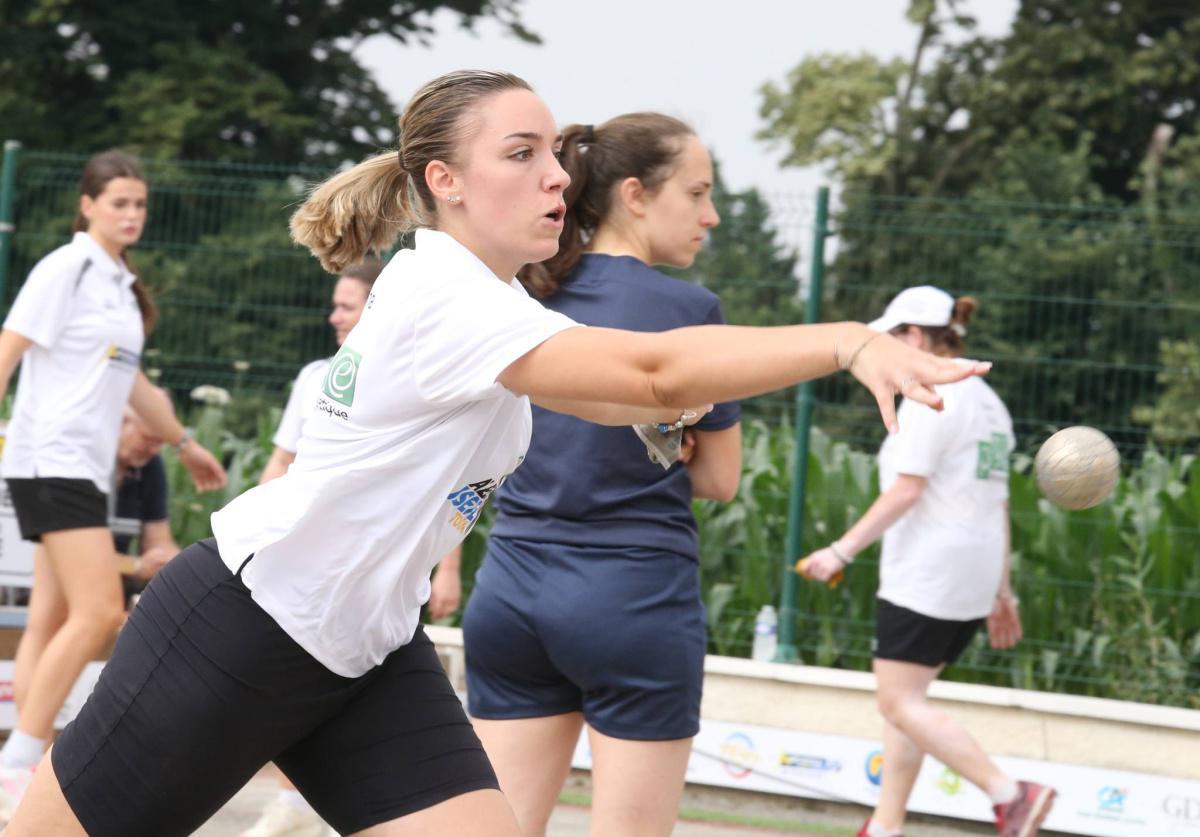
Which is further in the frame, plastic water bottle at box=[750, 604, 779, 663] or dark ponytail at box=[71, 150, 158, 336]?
plastic water bottle at box=[750, 604, 779, 663]

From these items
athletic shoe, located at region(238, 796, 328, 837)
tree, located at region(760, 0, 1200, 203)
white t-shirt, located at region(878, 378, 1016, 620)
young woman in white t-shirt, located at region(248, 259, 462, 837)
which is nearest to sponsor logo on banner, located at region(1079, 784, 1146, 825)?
white t-shirt, located at region(878, 378, 1016, 620)

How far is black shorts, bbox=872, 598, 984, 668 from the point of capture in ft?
18.8

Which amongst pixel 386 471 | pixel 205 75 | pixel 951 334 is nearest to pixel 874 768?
pixel 951 334

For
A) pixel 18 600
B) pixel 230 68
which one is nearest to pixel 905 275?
pixel 18 600

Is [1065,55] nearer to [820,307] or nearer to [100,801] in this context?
[820,307]

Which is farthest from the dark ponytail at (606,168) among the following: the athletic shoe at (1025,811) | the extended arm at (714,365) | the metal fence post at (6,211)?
the metal fence post at (6,211)

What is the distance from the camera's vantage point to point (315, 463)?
2615 mm

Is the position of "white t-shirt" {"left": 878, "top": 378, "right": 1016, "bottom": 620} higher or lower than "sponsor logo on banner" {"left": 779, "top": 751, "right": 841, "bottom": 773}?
higher

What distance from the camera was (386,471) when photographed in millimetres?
2551

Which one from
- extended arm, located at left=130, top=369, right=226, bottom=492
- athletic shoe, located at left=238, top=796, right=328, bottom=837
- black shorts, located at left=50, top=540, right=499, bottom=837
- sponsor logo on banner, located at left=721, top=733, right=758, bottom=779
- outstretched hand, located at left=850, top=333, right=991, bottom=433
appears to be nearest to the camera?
outstretched hand, located at left=850, top=333, right=991, bottom=433

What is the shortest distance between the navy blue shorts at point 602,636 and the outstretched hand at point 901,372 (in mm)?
1442

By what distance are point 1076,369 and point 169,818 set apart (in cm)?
542

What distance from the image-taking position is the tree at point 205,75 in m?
23.5

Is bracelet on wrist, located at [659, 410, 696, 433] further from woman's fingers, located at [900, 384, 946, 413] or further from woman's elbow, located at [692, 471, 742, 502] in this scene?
woman's fingers, located at [900, 384, 946, 413]
